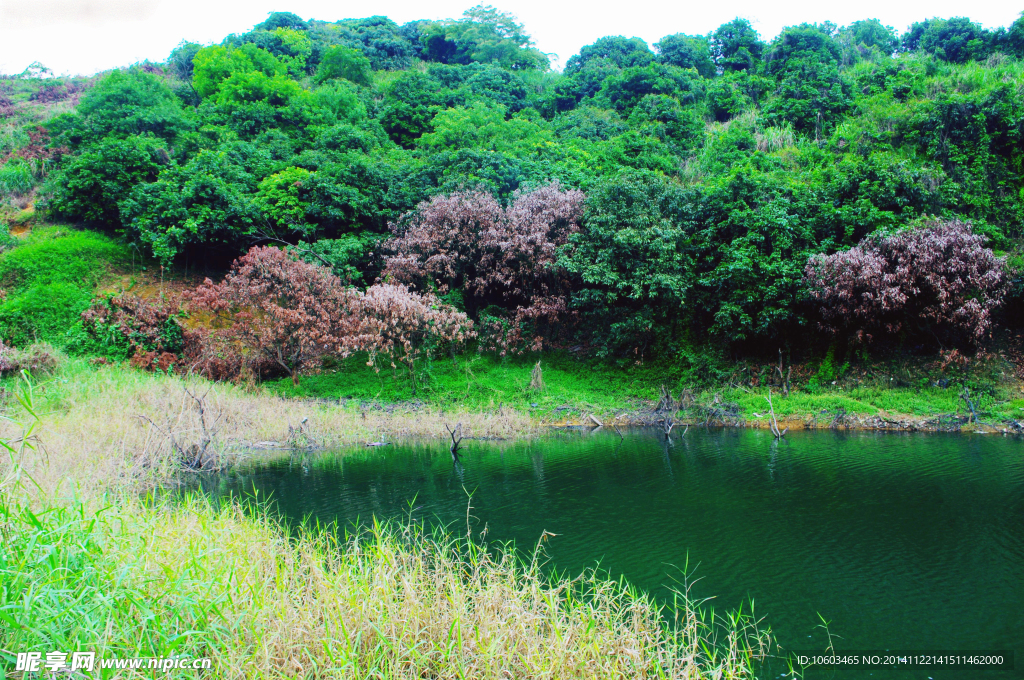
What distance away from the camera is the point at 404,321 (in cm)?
2120

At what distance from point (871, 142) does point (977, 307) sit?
32.9 ft

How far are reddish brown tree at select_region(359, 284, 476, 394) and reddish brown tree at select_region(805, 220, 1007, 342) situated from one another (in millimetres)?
13010

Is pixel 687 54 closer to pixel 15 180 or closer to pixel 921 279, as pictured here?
pixel 921 279

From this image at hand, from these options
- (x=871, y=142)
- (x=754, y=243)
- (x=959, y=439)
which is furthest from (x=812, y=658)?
(x=871, y=142)

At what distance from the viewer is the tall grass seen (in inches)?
155

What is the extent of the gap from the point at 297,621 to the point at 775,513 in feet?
25.9

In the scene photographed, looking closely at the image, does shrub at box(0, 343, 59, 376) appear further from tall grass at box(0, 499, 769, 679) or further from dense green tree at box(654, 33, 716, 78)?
dense green tree at box(654, 33, 716, 78)

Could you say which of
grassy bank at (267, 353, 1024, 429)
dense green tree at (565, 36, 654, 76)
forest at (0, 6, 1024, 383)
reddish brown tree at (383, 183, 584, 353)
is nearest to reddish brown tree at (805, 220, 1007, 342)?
forest at (0, 6, 1024, 383)

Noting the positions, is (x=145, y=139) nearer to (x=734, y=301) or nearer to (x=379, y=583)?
(x=734, y=301)

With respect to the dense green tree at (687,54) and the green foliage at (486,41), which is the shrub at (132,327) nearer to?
the green foliage at (486,41)

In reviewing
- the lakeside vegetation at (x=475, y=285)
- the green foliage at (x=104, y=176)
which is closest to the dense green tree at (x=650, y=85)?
the lakeside vegetation at (x=475, y=285)

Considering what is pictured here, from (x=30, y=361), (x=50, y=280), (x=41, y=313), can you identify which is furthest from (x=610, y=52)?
(x=30, y=361)

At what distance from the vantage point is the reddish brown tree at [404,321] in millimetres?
20906

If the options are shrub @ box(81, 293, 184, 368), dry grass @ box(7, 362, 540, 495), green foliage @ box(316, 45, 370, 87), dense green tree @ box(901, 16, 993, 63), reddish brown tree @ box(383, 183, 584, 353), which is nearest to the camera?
dry grass @ box(7, 362, 540, 495)
